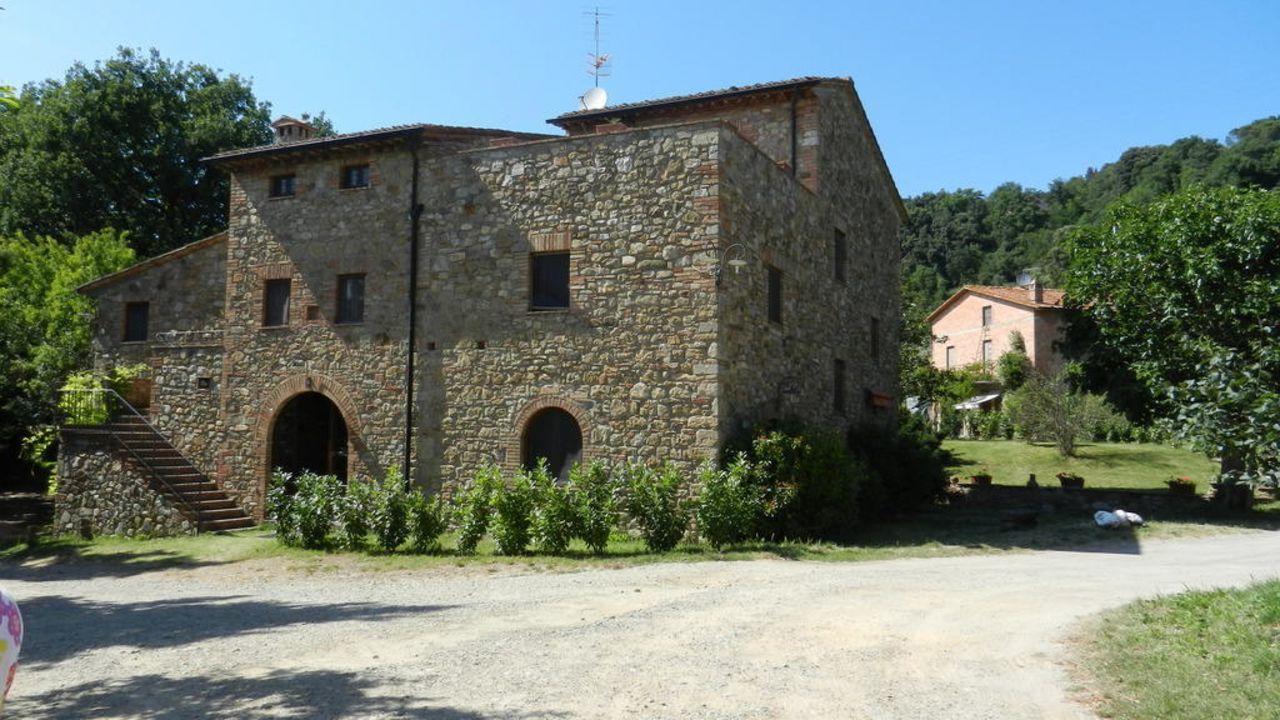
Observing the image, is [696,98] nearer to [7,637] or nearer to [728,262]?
[728,262]

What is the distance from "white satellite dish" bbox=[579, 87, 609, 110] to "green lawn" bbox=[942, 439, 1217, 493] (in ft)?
51.9

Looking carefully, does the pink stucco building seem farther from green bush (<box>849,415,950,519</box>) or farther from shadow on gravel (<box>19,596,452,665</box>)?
shadow on gravel (<box>19,596,452,665</box>)

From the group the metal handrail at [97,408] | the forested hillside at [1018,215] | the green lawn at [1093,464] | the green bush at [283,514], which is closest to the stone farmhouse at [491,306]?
the metal handrail at [97,408]

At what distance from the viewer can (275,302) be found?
18.0m

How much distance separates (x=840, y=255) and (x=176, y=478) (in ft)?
48.2

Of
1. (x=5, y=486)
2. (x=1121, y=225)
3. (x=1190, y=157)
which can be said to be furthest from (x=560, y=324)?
(x=1190, y=157)

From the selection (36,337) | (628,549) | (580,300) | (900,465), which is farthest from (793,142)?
(36,337)

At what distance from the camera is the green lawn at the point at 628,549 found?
12.4 meters

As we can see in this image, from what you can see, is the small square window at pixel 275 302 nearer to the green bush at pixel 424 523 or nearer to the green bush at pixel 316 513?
the green bush at pixel 316 513

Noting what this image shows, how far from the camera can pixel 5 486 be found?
26.8 meters

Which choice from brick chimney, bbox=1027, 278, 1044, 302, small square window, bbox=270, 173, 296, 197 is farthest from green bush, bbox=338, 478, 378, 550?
brick chimney, bbox=1027, 278, 1044, 302

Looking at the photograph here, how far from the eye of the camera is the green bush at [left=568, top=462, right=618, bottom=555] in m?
12.6

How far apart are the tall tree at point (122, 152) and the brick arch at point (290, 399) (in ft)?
57.2

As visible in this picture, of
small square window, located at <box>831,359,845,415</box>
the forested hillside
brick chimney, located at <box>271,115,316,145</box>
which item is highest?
the forested hillside
